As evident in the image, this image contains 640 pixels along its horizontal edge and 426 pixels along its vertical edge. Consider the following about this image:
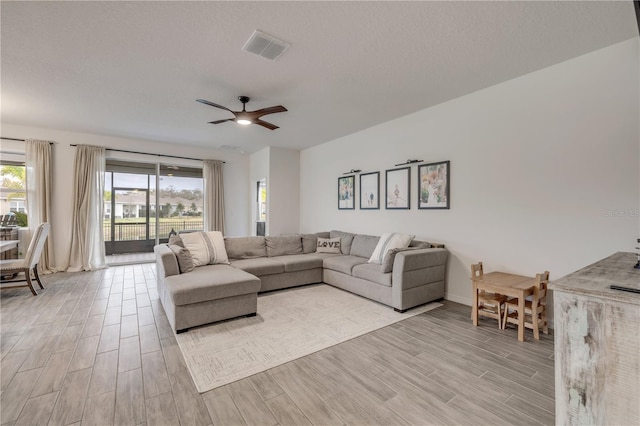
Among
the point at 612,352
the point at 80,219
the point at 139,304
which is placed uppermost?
the point at 80,219

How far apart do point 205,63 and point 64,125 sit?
13.9 ft

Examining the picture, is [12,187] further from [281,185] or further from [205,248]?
[281,185]

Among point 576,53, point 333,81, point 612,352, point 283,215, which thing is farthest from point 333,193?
point 612,352

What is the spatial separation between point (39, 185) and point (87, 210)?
0.85 meters

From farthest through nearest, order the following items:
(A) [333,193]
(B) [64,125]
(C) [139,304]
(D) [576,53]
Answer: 1. (A) [333,193]
2. (B) [64,125]
3. (C) [139,304]
4. (D) [576,53]

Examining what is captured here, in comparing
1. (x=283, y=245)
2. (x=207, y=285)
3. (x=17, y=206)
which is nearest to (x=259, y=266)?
(x=283, y=245)

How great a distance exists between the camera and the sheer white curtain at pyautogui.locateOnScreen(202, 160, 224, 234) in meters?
6.86

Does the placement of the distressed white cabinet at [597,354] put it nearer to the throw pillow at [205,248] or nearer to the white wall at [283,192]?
the throw pillow at [205,248]

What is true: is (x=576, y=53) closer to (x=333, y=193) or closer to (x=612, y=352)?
(x=612, y=352)

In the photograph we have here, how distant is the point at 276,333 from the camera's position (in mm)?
2770

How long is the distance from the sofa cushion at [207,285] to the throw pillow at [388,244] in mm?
1876

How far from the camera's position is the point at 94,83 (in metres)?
3.34

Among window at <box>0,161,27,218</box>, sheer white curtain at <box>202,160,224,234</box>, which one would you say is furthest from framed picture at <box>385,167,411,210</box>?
window at <box>0,161,27,218</box>

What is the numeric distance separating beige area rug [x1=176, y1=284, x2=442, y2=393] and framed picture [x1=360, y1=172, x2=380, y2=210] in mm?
1841
